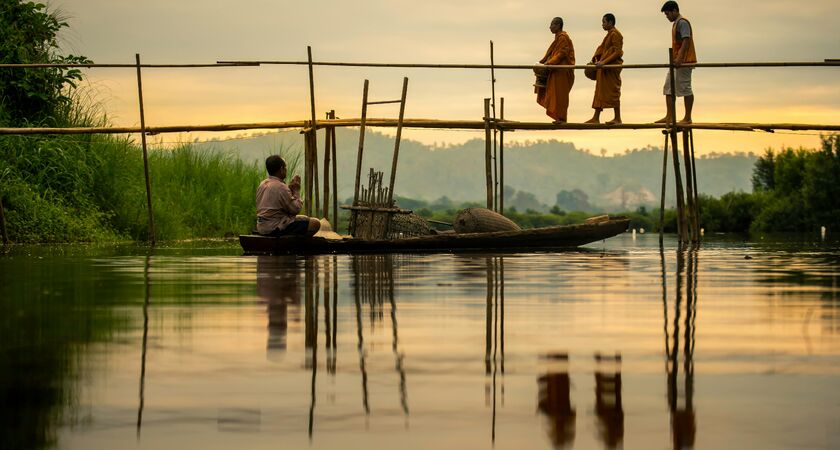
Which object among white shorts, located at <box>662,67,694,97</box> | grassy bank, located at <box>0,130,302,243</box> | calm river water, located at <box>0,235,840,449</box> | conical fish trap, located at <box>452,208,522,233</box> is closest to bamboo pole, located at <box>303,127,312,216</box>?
conical fish trap, located at <box>452,208,522,233</box>

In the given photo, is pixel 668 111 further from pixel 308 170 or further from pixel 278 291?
pixel 278 291

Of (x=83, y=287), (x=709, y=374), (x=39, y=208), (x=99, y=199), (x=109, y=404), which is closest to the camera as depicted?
(x=109, y=404)

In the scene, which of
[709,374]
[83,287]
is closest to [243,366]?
[709,374]

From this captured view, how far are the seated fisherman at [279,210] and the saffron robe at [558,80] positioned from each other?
4.68 m

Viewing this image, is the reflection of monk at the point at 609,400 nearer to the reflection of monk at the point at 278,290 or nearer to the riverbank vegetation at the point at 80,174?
the reflection of monk at the point at 278,290

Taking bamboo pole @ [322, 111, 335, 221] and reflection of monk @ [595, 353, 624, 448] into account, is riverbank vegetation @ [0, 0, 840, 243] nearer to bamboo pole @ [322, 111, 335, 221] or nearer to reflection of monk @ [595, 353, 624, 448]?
bamboo pole @ [322, 111, 335, 221]

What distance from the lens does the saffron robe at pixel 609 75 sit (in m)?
20.4

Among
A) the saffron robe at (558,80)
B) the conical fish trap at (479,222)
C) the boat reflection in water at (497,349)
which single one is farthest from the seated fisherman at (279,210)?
the saffron robe at (558,80)

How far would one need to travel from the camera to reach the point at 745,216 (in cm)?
4550

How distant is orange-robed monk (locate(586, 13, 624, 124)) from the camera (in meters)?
20.4

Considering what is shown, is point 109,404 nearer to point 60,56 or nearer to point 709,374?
point 709,374

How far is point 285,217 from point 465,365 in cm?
1181

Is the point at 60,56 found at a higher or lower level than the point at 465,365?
higher

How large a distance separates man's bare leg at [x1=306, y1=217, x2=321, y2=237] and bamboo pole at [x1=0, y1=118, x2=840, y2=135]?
3031 mm
